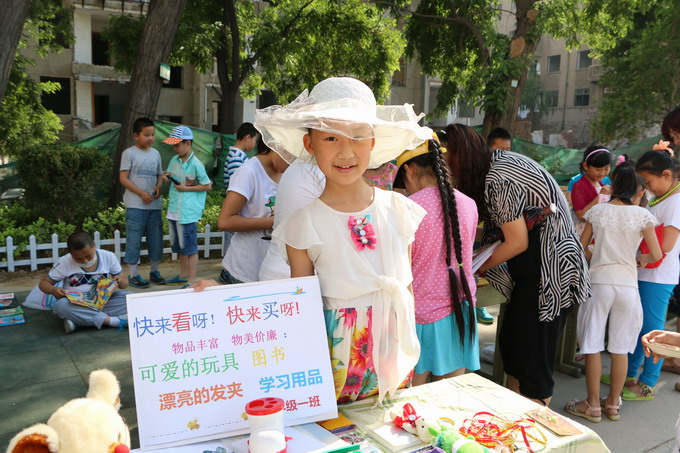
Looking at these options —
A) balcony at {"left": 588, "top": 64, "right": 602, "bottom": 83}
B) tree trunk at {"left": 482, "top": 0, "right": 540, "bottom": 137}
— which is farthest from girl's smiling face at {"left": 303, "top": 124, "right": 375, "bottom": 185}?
balcony at {"left": 588, "top": 64, "right": 602, "bottom": 83}

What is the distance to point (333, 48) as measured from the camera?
15562 mm

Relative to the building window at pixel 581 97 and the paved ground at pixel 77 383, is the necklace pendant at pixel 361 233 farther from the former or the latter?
the building window at pixel 581 97

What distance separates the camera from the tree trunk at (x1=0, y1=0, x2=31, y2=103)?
5.76 m

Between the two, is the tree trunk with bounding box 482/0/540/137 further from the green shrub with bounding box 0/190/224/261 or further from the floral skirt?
the floral skirt

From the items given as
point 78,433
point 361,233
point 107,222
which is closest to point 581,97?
point 107,222

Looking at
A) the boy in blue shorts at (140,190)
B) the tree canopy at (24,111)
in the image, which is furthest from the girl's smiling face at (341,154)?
the tree canopy at (24,111)

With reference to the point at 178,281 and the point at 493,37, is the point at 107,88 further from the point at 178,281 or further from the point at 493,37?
the point at 178,281

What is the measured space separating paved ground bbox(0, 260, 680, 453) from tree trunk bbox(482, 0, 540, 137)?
7.06 meters

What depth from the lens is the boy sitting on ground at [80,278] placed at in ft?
16.3

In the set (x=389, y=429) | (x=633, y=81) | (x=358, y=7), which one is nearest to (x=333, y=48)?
(x=358, y=7)

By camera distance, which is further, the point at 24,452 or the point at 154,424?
the point at 154,424

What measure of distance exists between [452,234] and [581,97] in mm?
42841

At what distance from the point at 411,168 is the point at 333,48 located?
534 inches

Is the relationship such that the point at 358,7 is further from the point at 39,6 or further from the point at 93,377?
the point at 93,377
